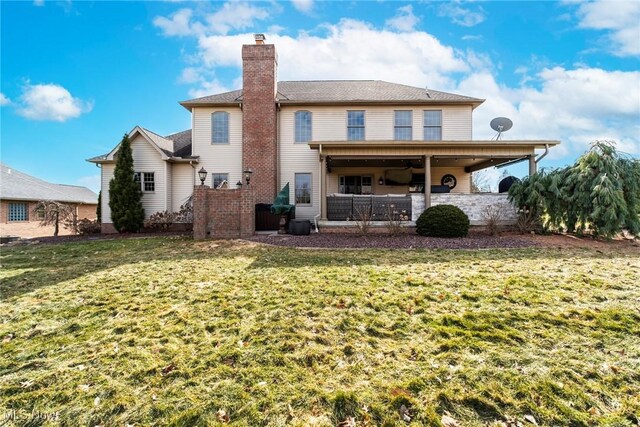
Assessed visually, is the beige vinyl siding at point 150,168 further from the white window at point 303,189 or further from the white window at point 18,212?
the white window at point 18,212

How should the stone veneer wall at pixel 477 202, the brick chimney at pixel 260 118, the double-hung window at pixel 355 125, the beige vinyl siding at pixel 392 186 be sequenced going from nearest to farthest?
the stone veneer wall at pixel 477 202 → the brick chimney at pixel 260 118 → the double-hung window at pixel 355 125 → the beige vinyl siding at pixel 392 186

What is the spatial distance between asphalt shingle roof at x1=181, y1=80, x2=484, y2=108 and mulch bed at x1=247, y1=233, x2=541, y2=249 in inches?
297

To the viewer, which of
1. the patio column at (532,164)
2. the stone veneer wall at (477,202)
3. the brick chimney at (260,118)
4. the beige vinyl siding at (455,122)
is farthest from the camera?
the beige vinyl siding at (455,122)

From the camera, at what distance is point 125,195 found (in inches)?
592

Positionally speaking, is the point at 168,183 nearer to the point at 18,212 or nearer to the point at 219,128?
the point at 219,128

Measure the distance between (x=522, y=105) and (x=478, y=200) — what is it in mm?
5579

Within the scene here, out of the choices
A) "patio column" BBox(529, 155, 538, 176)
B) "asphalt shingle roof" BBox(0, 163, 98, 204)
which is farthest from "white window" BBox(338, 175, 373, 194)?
"asphalt shingle roof" BBox(0, 163, 98, 204)

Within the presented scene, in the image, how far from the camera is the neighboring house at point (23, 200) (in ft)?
63.0

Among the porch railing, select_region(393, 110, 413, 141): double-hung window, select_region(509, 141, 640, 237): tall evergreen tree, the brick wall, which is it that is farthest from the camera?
select_region(393, 110, 413, 141): double-hung window

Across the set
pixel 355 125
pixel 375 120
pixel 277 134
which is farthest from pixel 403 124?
pixel 277 134


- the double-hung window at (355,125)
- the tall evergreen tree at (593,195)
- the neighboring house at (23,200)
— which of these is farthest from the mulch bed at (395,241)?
the neighboring house at (23,200)

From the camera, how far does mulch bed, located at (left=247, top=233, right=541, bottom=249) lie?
9641 millimetres

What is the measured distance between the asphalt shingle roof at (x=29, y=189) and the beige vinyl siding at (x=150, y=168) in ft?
38.1

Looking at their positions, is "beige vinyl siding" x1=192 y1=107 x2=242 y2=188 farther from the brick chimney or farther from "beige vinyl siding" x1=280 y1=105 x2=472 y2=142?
"beige vinyl siding" x1=280 y1=105 x2=472 y2=142
